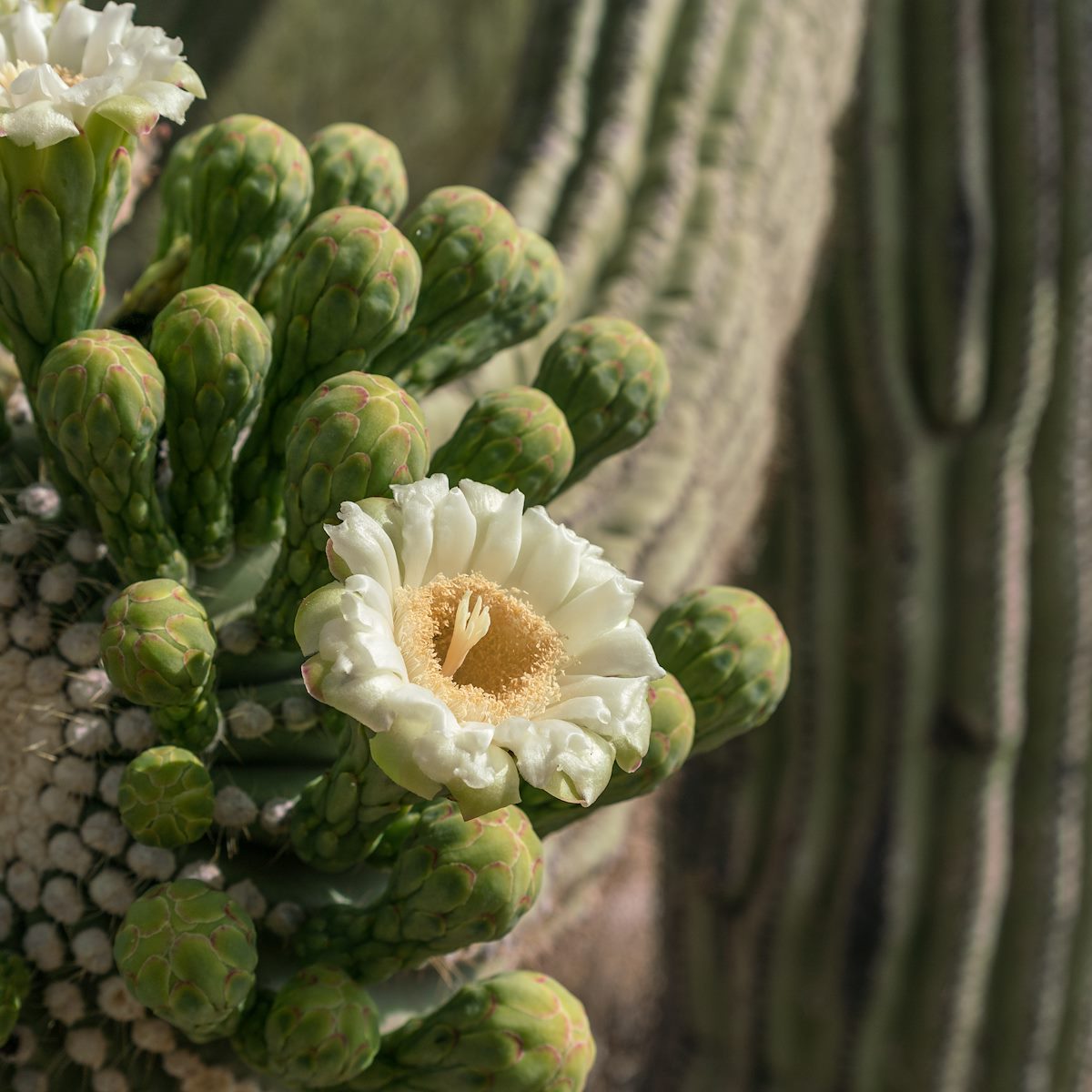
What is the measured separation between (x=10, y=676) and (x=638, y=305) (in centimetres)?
66

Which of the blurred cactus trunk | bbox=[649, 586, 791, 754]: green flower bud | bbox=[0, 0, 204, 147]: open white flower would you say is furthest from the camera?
the blurred cactus trunk

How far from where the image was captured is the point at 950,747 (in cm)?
168

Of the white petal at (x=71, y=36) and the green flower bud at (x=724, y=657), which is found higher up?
the white petal at (x=71, y=36)

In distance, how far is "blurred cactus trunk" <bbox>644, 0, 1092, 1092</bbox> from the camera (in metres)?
1.65

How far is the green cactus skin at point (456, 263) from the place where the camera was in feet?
→ 2.25

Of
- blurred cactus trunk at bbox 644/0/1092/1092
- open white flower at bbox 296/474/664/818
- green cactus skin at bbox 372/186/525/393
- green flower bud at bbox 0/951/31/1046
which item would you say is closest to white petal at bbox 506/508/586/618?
open white flower at bbox 296/474/664/818

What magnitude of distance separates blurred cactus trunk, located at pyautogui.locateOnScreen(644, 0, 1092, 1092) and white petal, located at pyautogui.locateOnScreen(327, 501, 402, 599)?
132 cm

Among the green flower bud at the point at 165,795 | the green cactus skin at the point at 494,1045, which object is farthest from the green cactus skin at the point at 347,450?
the green cactus skin at the point at 494,1045

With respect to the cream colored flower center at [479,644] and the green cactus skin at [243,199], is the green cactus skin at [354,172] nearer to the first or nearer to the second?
the green cactus skin at [243,199]

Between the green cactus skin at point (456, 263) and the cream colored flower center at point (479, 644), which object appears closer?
the cream colored flower center at point (479, 644)

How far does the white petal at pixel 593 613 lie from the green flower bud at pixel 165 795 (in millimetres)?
198

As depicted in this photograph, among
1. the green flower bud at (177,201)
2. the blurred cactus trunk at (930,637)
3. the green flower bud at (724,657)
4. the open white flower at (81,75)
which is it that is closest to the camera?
the open white flower at (81,75)

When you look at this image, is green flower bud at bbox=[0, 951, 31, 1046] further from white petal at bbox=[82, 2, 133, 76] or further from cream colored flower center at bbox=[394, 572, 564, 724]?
white petal at bbox=[82, 2, 133, 76]

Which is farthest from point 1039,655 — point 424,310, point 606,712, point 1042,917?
point 606,712
